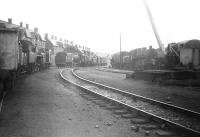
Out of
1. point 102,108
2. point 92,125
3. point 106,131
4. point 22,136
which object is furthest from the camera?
point 102,108

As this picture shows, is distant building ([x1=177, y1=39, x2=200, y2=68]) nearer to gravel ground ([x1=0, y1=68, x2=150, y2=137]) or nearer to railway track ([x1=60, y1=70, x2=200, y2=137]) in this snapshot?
railway track ([x1=60, y1=70, x2=200, y2=137])

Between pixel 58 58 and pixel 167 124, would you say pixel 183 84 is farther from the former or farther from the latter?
pixel 58 58

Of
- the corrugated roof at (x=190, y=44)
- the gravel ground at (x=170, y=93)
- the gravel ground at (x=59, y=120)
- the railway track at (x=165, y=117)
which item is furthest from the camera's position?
the corrugated roof at (x=190, y=44)

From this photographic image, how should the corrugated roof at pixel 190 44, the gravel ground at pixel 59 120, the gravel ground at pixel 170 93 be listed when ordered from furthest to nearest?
the corrugated roof at pixel 190 44 → the gravel ground at pixel 170 93 → the gravel ground at pixel 59 120

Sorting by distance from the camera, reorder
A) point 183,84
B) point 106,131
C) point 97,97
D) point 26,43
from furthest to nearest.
Answer: 1. point 26,43
2. point 183,84
3. point 97,97
4. point 106,131

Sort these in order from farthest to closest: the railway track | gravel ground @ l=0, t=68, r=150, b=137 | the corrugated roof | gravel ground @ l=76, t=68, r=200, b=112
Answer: the corrugated roof
gravel ground @ l=76, t=68, r=200, b=112
the railway track
gravel ground @ l=0, t=68, r=150, b=137

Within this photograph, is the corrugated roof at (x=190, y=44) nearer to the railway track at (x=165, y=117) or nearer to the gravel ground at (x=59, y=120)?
the railway track at (x=165, y=117)

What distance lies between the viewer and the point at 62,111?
754 cm

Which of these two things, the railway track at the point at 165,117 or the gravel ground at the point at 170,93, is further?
the gravel ground at the point at 170,93

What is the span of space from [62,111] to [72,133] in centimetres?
221

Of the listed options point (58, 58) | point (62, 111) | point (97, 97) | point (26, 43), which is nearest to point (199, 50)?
point (97, 97)

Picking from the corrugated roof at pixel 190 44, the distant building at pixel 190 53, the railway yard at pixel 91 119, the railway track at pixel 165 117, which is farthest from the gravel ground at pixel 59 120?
the corrugated roof at pixel 190 44

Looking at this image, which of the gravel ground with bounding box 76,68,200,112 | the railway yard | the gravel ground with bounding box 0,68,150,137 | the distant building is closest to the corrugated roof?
the distant building

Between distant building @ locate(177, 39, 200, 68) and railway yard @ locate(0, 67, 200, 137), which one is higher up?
distant building @ locate(177, 39, 200, 68)
